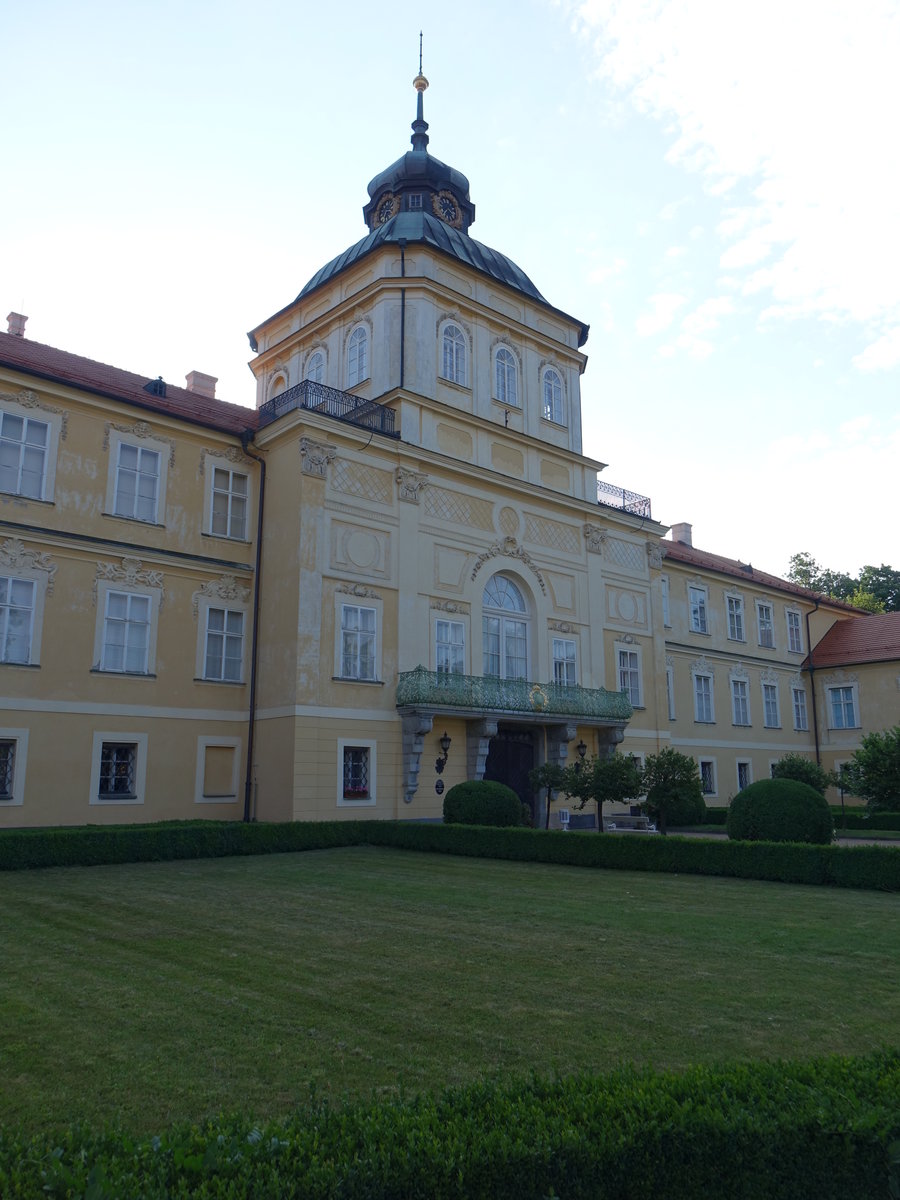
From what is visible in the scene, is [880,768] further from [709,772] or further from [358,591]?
[709,772]

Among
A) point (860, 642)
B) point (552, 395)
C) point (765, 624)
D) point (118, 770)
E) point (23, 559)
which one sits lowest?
point (118, 770)

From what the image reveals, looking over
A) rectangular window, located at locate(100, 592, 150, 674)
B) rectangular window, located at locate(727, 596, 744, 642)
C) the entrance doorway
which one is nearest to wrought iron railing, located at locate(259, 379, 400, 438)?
rectangular window, located at locate(100, 592, 150, 674)

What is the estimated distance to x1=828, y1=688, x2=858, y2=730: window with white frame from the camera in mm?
42594

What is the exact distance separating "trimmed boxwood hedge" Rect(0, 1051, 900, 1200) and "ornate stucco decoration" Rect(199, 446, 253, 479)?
20995 mm

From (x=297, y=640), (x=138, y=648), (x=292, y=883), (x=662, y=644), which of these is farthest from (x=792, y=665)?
(x=292, y=883)

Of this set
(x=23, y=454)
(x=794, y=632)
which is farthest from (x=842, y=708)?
(x=23, y=454)

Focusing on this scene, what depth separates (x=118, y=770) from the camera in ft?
70.6

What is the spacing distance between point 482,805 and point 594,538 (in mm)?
12879

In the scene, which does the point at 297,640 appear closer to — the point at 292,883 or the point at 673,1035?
the point at 292,883

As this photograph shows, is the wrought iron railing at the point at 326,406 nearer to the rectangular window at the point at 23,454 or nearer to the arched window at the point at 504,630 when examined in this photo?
the arched window at the point at 504,630

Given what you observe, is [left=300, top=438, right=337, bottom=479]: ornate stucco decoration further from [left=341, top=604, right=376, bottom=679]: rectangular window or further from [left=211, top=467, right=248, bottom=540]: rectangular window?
[left=341, top=604, right=376, bottom=679]: rectangular window

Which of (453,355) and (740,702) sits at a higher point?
(453,355)

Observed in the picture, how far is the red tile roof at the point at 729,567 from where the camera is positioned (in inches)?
1537

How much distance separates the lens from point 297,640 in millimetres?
22641
